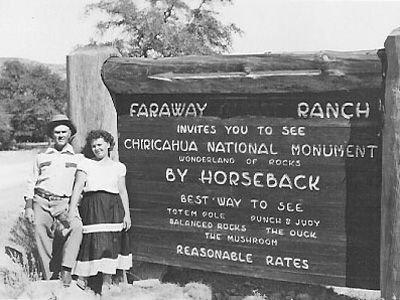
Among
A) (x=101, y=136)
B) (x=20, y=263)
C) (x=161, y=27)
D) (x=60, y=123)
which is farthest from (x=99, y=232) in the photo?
(x=161, y=27)

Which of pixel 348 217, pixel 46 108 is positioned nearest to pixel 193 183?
pixel 348 217

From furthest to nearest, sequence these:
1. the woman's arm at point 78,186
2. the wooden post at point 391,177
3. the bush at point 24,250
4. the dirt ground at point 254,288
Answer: the bush at point 24,250
the dirt ground at point 254,288
the woman's arm at point 78,186
the wooden post at point 391,177

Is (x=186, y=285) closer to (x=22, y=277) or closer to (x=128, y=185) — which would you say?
(x=128, y=185)

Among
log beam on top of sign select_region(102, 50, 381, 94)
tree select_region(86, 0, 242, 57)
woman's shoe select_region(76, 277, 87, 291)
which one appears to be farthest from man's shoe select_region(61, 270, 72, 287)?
tree select_region(86, 0, 242, 57)

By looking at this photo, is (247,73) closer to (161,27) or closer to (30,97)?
(161,27)

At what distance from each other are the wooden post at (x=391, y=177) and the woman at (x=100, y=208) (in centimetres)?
203

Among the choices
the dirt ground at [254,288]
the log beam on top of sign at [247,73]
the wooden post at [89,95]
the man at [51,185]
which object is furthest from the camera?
the wooden post at [89,95]

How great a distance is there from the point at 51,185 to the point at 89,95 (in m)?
0.84

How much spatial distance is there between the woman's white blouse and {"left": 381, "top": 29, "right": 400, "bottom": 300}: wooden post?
2040 mm

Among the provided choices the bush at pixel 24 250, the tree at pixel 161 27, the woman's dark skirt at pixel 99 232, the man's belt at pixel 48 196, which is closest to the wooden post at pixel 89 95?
the man's belt at pixel 48 196

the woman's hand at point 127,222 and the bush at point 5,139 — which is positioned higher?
the woman's hand at point 127,222

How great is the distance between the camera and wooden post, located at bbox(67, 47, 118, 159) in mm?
5344

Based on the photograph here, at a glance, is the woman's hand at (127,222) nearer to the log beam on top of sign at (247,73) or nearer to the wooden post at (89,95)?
the wooden post at (89,95)

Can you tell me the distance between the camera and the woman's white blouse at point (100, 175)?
15.9 ft
